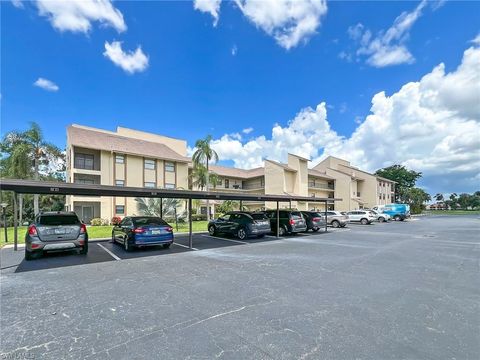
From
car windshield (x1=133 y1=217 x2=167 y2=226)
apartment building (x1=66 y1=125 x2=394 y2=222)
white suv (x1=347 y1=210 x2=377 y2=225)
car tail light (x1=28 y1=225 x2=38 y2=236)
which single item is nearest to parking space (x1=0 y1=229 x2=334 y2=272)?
car tail light (x1=28 y1=225 x2=38 y2=236)

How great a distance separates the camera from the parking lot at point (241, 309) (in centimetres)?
352

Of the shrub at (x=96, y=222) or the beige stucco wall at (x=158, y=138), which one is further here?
the beige stucco wall at (x=158, y=138)

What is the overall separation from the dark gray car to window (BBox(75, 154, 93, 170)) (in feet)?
64.4

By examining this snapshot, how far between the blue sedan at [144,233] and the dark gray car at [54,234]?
1.69m

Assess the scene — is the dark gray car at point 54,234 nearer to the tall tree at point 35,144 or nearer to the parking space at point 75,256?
the parking space at point 75,256

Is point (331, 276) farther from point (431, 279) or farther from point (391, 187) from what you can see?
point (391, 187)

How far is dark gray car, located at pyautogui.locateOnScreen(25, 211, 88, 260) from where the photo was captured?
357 inches

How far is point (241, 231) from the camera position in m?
15.6

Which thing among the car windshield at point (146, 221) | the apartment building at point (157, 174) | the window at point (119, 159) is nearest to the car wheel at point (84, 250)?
the car windshield at point (146, 221)

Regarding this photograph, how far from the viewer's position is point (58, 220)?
31.7 feet

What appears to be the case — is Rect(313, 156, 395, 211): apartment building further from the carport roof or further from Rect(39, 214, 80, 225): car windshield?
Rect(39, 214, 80, 225): car windshield

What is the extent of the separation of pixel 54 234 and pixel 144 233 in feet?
10.1

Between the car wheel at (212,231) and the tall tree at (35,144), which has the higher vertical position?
the tall tree at (35,144)

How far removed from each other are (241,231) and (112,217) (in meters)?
18.2
